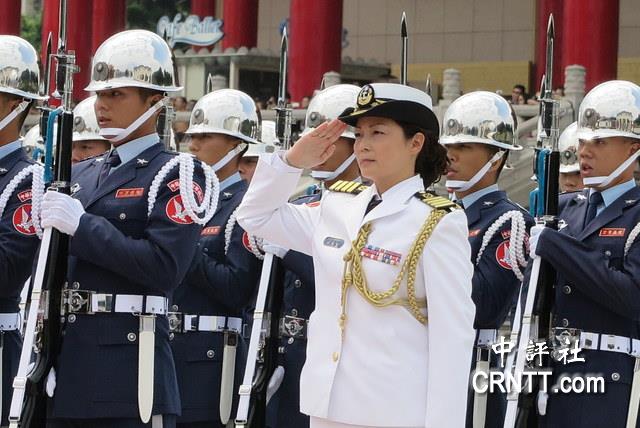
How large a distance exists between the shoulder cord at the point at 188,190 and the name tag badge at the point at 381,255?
4.10 ft

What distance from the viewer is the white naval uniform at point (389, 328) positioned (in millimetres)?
4262

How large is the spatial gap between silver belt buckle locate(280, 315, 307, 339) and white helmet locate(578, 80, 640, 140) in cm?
148

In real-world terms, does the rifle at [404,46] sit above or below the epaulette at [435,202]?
above

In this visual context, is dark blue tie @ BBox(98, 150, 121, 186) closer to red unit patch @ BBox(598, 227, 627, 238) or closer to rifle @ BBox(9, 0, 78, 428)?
rifle @ BBox(9, 0, 78, 428)

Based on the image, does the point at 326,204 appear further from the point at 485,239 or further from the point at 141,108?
the point at 485,239

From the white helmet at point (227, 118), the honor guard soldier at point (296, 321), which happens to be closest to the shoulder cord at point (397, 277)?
the honor guard soldier at point (296, 321)

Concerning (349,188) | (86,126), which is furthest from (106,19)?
(349,188)

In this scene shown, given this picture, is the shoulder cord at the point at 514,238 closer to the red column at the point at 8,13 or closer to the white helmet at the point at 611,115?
the white helmet at the point at 611,115

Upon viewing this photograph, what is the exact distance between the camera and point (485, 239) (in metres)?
6.57

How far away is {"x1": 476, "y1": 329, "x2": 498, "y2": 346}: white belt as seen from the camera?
6645 mm

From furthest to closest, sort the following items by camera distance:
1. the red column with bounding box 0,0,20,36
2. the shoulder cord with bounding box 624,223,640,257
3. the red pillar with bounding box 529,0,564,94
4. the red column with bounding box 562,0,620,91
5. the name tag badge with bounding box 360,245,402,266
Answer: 1. the red column with bounding box 0,0,20,36
2. the red pillar with bounding box 529,0,564,94
3. the red column with bounding box 562,0,620,91
4. the shoulder cord with bounding box 624,223,640,257
5. the name tag badge with bounding box 360,245,402,266

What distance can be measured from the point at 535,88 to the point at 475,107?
1648 centimetres

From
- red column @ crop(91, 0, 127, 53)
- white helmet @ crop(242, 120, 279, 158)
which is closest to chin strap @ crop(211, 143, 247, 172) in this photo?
white helmet @ crop(242, 120, 279, 158)

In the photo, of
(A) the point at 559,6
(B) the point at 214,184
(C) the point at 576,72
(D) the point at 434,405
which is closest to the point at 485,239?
(B) the point at 214,184
